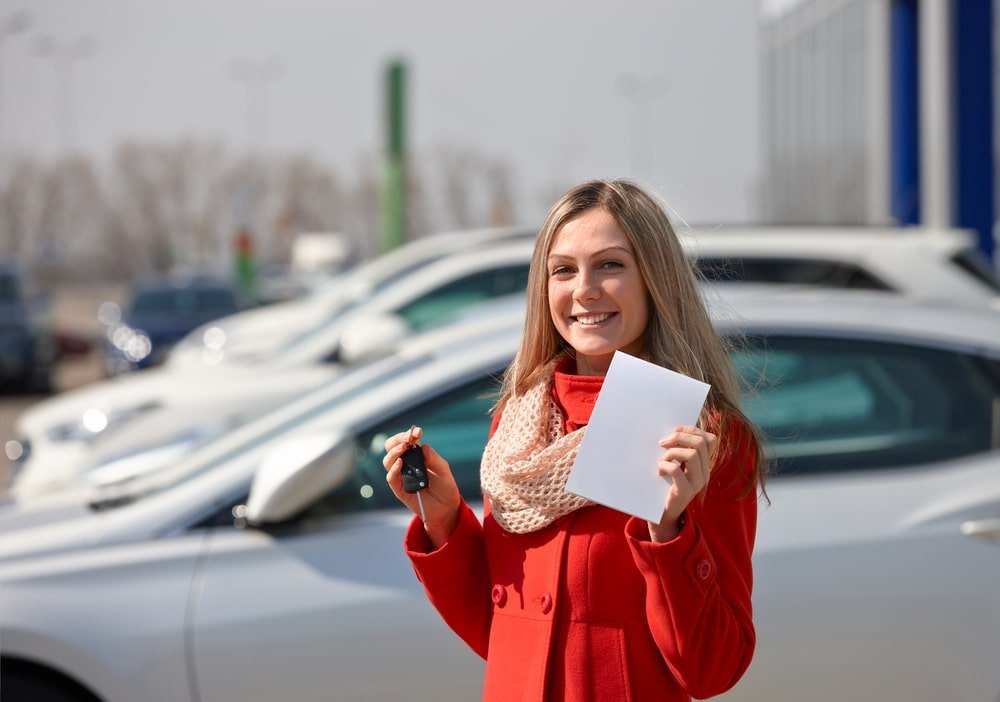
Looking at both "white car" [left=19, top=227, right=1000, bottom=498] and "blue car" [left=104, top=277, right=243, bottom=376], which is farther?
"blue car" [left=104, top=277, right=243, bottom=376]

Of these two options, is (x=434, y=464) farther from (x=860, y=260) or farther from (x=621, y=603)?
(x=860, y=260)

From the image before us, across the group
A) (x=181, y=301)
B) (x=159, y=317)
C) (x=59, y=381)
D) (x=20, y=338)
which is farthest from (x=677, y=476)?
(x=59, y=381)

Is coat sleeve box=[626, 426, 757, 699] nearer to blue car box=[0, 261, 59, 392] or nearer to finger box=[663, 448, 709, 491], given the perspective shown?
finger box=[663, 448, 709, 491]

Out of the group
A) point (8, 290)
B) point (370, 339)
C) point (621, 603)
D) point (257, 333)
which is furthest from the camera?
point (8, 290)

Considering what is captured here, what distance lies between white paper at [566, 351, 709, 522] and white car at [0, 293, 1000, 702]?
124 cm

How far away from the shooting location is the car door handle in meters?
3.20

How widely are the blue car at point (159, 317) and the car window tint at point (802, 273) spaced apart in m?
12.5

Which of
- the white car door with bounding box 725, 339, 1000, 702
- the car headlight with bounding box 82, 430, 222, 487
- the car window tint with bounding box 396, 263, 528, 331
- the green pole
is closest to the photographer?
the white car door with bounding box 725, 339, 1000, 702

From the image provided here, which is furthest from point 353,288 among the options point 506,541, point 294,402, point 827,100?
point 827,100

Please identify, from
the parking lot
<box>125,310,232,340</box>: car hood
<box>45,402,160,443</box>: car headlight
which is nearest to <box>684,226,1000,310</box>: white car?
<box>45,402,160,443</box>: car headlight

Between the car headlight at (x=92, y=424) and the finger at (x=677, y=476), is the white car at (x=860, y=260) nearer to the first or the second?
the car headlight at (x=92, y=424)

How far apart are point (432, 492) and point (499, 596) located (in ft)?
0.65

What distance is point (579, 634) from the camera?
191cm

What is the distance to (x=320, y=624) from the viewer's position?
317 cm
